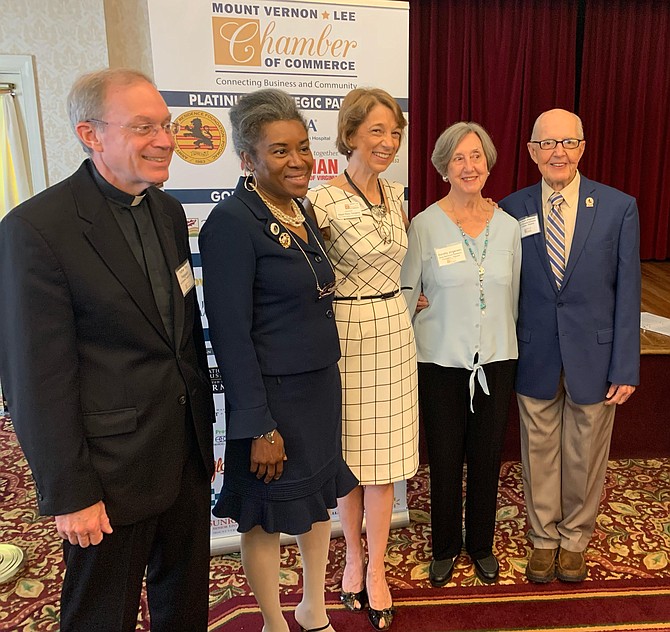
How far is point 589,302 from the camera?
2041mm

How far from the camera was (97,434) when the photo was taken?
50.0 inches

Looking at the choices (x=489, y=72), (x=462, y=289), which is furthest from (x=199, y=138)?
(x=489, y=72)

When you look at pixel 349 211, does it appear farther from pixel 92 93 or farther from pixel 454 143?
pixel 92 93

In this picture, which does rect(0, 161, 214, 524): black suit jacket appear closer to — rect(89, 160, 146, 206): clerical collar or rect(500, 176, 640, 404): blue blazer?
rect(89, 160, 146, 206): clerical collar

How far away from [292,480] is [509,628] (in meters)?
1.03

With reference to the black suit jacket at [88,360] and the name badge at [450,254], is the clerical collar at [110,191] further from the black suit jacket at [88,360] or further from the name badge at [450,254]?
the name badge at [450,254]

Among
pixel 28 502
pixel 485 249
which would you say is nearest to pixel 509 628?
pixel 485 249

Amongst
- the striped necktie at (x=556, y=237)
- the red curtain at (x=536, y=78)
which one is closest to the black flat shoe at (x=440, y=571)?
the striped necktie at (x=556, y=237)

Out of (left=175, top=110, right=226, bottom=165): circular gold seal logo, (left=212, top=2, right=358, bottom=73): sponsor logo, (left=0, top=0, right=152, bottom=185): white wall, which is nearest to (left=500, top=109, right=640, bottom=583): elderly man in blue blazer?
(left=212, top=2, right=358, bottom=73): sponsor logo

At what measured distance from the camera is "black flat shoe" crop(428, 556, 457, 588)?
226 cm

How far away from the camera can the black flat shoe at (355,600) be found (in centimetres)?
214

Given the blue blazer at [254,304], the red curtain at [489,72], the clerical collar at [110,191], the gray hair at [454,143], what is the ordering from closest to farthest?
the clerical collar at [110,191]
the blue blazer at [254,304]
the gray hair at [454,143]
the red curtain at [489,72]

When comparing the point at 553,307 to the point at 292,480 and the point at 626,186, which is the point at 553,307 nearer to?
the point at 292,480

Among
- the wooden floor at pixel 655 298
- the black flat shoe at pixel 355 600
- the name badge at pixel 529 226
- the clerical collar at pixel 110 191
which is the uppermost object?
the clerical collar at pixel 110 191
